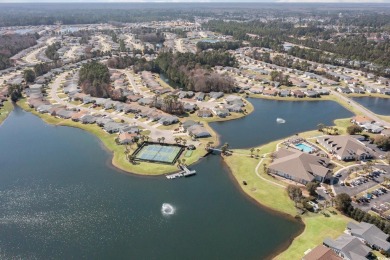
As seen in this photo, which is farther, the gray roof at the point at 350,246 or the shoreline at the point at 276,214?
the shoreline at the point at 276,214

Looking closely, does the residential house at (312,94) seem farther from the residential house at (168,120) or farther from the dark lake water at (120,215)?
the dark lake water at (120,215)

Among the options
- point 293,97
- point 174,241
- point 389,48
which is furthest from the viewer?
point 389,48

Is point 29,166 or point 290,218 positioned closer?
point 290,218

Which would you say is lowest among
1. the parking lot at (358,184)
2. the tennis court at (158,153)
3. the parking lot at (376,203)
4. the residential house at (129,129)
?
the parking lot at (376,203)

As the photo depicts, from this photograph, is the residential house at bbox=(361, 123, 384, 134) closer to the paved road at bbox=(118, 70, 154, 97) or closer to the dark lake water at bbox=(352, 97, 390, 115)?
the dark lake water at bbox=(352, 97, 390, 115)

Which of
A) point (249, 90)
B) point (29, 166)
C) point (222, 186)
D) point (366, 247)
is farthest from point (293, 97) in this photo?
point (29, 166)

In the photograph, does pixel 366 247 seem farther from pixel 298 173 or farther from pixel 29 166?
pixel 29 166

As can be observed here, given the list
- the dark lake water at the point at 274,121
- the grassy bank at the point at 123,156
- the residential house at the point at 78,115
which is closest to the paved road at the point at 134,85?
the residential house at the point at 78,115

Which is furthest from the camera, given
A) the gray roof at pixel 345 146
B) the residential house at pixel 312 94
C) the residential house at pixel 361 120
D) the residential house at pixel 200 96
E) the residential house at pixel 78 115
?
the residential house at pixel 312 94

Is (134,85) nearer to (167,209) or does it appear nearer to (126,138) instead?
(126,138)
